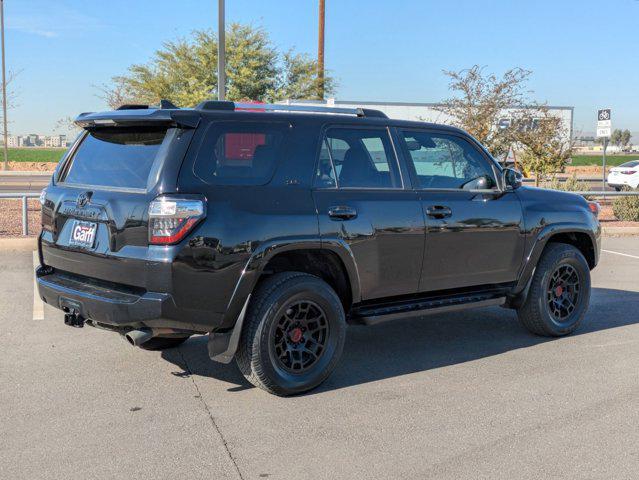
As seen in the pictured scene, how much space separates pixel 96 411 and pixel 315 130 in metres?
2.32

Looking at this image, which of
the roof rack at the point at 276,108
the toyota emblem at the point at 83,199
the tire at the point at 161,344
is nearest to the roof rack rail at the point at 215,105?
the roof rack at the point at 276,108

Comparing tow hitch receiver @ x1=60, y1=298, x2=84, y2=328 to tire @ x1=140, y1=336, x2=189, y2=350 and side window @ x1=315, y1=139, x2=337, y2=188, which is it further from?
side window @ x1=315, y1=139, x2=337, y2=188

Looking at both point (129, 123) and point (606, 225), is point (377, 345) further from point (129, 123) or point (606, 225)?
point (606, 225)

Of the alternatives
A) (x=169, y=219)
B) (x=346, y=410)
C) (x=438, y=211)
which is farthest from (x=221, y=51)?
(x=346, y=410)

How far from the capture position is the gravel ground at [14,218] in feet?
40.3

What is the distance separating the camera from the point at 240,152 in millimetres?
4707

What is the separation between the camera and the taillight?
4.26 metres

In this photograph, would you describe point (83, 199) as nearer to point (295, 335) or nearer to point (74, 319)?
point (74, 319)

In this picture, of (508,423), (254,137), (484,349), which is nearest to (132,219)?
(254,137)

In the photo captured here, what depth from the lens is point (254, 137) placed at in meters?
4.77

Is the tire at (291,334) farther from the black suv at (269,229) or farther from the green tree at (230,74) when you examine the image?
the green tree at (230,74)

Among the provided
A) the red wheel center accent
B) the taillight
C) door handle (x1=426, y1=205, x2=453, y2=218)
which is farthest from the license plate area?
door handle (x1=426, y1=205, x2=453, y2=218)

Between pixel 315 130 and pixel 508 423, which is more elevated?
pixel 315 130

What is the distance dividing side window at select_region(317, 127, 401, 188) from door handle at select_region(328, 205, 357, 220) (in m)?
0.18
